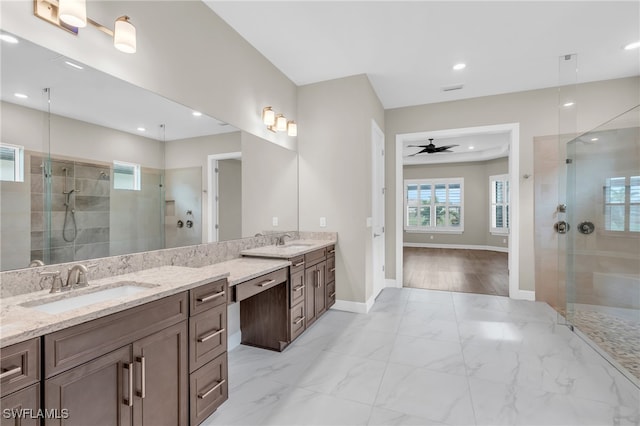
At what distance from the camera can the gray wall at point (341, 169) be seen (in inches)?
134

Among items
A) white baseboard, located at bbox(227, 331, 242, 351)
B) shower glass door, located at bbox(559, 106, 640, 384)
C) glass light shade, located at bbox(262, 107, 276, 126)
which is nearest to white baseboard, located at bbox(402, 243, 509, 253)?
shower glass door, located at bbox(559, 106, 640, 384)

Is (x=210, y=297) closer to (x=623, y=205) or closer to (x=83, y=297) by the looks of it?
(x=83, y=297)

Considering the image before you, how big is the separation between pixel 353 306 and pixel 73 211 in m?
2.87

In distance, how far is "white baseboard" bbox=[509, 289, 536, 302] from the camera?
3870 mm

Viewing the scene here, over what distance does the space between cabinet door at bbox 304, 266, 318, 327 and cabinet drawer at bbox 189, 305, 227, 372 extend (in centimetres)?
120

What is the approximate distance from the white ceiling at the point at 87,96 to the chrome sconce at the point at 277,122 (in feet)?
3.05

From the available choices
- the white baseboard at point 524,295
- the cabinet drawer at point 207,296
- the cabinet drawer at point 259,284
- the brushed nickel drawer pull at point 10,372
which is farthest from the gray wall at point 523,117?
the brushed nickel drawer pull at point 10,372

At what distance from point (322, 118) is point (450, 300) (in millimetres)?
3056

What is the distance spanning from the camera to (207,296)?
159cm

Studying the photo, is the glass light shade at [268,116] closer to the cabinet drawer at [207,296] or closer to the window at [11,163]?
the cabinet drawer at [207,296]

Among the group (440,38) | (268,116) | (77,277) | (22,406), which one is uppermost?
(440,38)

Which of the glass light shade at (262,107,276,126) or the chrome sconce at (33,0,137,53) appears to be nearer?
the chrome sconce at (33,0,137,53)

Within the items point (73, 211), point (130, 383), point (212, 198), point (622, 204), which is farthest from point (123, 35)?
point (622, 204)

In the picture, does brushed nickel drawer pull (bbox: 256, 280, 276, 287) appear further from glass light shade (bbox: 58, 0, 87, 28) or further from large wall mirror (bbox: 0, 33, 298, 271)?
glass light shade (bbox: 58, 0, 87, 28)
